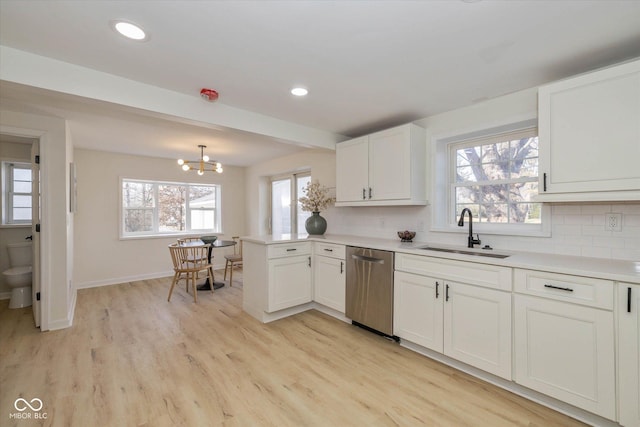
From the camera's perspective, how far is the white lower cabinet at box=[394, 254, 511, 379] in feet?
6.59

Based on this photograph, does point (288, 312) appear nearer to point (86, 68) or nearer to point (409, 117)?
point (409, 117)

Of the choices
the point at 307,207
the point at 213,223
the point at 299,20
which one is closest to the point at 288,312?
the point at 307,207

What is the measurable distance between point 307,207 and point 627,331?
125 inches

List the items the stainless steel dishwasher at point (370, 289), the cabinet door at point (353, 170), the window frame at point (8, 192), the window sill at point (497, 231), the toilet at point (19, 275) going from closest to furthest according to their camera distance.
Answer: the window sill at point (497, 231)
the stainless steel dishwasher at point (370, 289)
the cabinet door at point (353, 170)
the toilet at point (19, 275)
the window frame at point (8, 192)

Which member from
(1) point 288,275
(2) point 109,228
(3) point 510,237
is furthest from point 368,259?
(2) point 109,228

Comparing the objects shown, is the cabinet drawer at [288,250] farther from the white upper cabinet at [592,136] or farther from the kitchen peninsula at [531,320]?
the white upper cabinet at [592,136]

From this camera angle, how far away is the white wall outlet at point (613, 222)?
78.0 inches

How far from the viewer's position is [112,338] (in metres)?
2.83

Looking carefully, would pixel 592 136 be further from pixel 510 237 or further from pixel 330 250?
pixel 330 250

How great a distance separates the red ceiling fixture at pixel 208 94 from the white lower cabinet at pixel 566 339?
2777 mm

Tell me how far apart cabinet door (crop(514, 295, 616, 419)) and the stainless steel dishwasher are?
1.06 meters

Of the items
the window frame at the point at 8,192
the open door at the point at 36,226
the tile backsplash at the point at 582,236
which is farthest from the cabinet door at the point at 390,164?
the window frame at the point at 8,192

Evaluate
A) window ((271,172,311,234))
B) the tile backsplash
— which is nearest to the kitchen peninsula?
the tile backsplash

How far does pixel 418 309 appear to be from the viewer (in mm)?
2494
